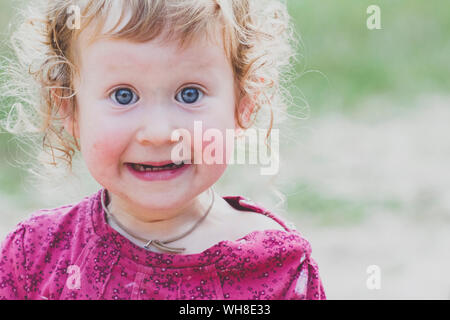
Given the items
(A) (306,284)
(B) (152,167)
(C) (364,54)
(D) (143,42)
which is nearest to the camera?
(D) (143,42)

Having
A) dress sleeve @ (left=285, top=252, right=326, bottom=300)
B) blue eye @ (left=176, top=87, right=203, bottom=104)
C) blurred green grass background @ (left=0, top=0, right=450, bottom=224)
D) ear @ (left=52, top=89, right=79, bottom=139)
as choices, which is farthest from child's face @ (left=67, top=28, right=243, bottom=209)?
blurred green grass background @ (left=0, top=0, right=450, bottom=224)

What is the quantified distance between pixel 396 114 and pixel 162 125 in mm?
2886

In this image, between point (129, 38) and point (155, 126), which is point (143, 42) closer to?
point (129, 38)

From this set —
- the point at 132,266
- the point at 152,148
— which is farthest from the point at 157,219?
the point at 152,148

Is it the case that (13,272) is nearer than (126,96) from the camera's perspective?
No

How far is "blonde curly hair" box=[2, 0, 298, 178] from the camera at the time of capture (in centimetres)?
139

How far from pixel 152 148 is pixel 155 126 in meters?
0.05

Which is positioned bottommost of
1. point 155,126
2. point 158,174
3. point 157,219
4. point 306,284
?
point 306,284

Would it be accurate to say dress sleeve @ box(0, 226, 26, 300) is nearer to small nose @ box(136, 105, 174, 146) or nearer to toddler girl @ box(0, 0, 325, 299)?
toddler girl @ box(0, 0, 325, 299)

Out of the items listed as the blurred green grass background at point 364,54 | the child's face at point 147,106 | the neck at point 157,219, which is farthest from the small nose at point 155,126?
the blurred green grass background at point 364,54

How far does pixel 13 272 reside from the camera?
1637 millimetres

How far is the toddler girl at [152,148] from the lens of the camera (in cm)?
140

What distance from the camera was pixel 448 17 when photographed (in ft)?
16.0

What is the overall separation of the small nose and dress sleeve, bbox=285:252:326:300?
44 centimetres
